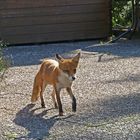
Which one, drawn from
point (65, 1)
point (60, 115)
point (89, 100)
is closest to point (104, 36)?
point (65, 1)

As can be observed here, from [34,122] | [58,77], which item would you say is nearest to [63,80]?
[58,77]

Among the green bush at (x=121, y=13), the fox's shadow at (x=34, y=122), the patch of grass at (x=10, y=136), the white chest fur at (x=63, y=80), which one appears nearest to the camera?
the patch of grass at (x=10, y=136)

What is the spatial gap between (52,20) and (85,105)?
857cm

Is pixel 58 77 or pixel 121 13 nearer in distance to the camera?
pixel 58 77

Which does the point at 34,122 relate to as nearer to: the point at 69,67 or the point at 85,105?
the point at 69,67

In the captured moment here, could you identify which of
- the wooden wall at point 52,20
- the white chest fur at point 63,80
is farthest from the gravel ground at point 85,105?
the wooden wall at point 52,20

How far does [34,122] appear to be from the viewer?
6734 millimetres

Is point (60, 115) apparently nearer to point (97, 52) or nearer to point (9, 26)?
point (97, 52)

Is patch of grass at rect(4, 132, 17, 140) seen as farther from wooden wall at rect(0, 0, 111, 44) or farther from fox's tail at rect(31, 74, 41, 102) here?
wooden wall at rect(0, 0, 111, 44)

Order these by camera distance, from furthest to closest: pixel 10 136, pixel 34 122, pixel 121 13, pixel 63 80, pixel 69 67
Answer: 1. pixel 121 13
2. pixel 63 80
3. pixel 34 122
4. pixel 69 67
5. pixel 10 136

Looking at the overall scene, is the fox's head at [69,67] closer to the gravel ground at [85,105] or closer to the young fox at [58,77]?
the young fox at [58,77]

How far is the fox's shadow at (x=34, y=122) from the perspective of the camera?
619cm

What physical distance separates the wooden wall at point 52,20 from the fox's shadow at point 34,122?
831 cm

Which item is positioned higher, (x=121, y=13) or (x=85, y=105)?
(x=85, y=105)
